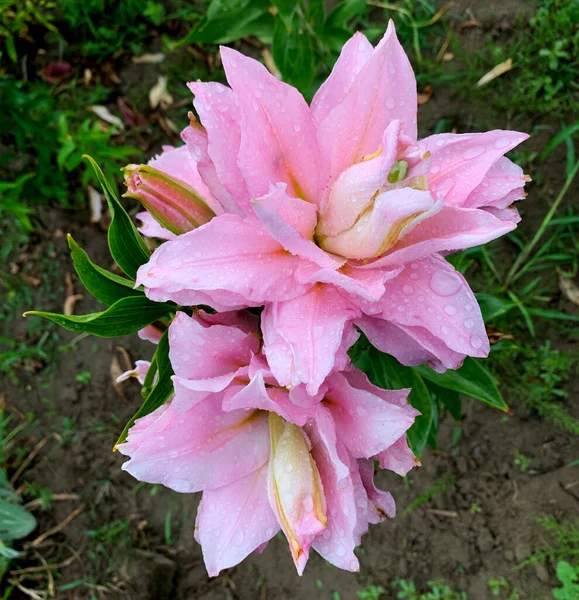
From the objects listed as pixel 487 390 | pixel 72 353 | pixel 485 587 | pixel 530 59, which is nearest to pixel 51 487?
pixel 72 353

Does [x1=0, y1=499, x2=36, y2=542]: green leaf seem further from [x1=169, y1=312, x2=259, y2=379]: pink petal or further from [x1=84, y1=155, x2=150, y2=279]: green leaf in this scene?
[x1=169, y1=312, x2=259, y2=379]: pink petal

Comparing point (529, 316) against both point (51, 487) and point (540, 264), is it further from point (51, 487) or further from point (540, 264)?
point (51, 487)

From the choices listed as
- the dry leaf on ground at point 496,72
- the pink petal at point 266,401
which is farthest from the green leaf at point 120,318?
the dry leaf on ground at point 496,72

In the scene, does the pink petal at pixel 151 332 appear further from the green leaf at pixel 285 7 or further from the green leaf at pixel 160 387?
the green leaf at pixel 285 7

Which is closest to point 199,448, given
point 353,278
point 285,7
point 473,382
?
point 353,278

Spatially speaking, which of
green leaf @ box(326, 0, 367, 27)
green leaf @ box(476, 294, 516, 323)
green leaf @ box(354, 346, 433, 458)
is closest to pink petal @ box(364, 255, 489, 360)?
green leaf @ box(354, 346, 433, 458)

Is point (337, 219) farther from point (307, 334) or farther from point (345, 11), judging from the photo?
point (345, 11)
